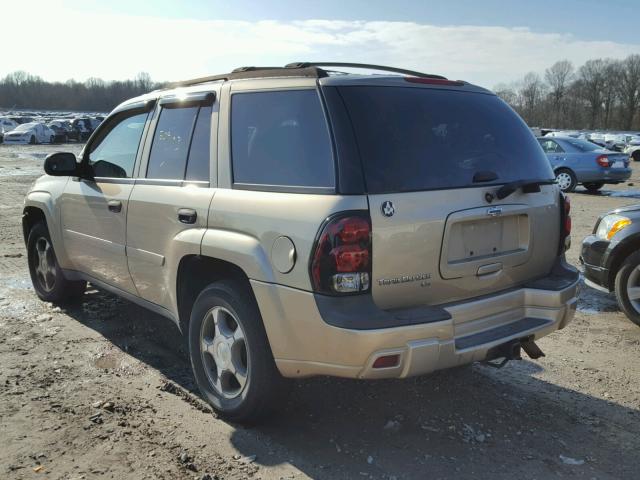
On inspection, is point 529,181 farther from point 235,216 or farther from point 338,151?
point 235,216

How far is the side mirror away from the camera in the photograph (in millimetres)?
4926

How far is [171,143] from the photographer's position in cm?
402

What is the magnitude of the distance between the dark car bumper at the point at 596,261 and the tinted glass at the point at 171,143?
402 cm

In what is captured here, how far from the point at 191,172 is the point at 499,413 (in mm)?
2472

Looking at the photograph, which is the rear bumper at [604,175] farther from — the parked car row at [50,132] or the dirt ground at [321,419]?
the parked car row at [50,132]

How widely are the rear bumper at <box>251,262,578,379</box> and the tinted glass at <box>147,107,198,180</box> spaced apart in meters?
1.26

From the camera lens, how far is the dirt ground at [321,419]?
309 cm

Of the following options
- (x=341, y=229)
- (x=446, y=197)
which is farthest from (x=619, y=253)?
(x=341, y=229)

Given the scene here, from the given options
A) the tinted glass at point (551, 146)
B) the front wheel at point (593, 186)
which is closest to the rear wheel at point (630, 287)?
the tinted glass at point (551, 146)

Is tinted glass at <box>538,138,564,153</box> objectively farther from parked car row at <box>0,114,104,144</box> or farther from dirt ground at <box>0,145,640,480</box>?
parked car row at <box>0,114,104,144</box>

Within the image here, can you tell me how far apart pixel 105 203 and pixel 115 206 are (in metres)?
0.19

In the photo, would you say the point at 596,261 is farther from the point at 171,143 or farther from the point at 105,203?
the point at 105,203

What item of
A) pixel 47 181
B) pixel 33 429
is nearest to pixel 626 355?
pixel 33 429

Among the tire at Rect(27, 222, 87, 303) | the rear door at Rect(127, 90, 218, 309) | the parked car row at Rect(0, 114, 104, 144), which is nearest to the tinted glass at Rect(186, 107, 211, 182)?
the rear door at Rect(127, 90, 218, 309)
